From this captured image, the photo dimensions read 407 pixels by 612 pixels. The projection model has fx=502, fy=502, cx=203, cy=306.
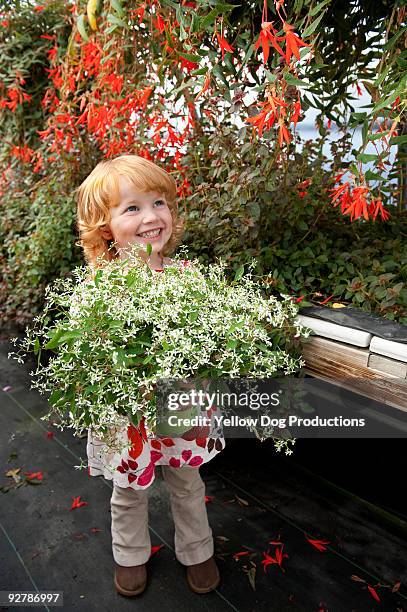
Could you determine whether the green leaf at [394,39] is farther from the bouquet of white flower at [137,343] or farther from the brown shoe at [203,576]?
the brown shoe at [203,576]

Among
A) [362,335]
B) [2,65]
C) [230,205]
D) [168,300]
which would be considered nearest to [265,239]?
[230,205]

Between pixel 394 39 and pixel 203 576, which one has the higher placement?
pixel 394 39

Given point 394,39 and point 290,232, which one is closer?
point 394,39

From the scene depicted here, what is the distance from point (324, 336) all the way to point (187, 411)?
46 centimetres

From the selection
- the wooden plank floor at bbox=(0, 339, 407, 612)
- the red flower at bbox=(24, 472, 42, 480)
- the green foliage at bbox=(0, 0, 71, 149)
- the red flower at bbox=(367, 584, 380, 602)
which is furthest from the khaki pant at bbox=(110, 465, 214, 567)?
the green foliage at bbox=(0, 0, 71, 149)

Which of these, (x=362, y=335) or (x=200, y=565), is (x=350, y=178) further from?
(x=200, y=565)

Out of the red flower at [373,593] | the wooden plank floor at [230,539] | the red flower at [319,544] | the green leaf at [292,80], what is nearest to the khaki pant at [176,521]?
the wooden plank floor at [230,539]

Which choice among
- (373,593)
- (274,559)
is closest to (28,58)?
(274,559)

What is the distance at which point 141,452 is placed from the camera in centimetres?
132

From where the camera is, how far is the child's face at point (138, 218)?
137 centimetres

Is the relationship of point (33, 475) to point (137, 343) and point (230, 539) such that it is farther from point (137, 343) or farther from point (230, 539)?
point (137, 343)

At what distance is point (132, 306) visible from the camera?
106 cm

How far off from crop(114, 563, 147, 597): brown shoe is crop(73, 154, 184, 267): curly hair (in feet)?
2.95

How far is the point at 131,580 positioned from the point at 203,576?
0.21 metres
